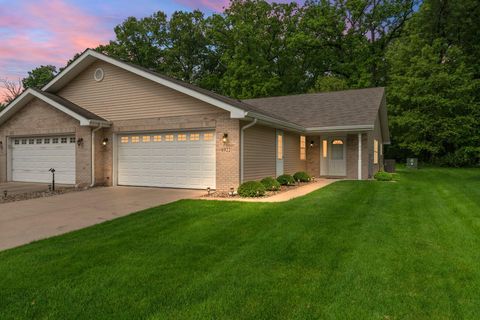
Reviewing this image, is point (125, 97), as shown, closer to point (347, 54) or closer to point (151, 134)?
point (151, 134)

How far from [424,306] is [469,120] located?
30224mm

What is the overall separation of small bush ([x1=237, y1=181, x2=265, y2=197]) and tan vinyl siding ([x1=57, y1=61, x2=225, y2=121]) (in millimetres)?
2881

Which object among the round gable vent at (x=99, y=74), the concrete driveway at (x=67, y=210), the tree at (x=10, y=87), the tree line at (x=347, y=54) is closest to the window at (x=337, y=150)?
the concrete driveway at (x=67, y=210)

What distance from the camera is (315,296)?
3.46 m

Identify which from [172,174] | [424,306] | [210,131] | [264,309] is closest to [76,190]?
[172,174]

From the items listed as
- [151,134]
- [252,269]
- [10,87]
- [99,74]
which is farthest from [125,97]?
[10,87]

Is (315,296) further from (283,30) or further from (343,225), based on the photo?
(283,30)

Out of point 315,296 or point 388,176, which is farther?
point 388,176

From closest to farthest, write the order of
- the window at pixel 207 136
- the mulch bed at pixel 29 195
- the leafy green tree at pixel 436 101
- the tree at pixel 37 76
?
the mulch bed at pixel 29 195
the window at pixel 207 136
the leafy green tree at pixel 436 101
the tree at pixel 37 76

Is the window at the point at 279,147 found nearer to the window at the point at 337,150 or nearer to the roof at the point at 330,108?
the roof at the point at 330,108

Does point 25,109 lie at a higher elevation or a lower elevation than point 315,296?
higher

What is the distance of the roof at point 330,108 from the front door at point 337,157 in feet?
4.36

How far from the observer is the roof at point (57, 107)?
12.9 meters

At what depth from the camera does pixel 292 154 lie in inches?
627
